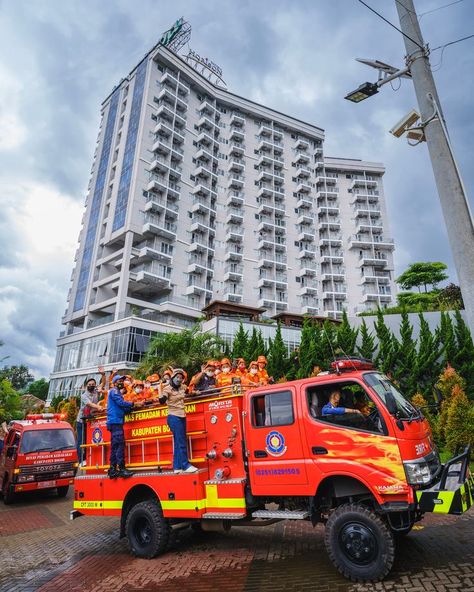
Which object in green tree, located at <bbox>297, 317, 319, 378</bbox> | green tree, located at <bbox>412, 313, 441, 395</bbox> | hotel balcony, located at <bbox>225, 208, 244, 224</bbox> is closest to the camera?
green tree, located at <bbox>412, 313, 441, 395</bbox>

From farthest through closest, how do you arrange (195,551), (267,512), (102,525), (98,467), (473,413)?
(473,413), (102,525), (98,467), (195,551), (267,512)

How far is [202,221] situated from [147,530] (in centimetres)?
5160

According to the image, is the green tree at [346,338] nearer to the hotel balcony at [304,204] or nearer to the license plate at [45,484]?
the license plate at [45,484]

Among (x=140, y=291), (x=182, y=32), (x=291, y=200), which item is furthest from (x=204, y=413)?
(x=182, y=32)

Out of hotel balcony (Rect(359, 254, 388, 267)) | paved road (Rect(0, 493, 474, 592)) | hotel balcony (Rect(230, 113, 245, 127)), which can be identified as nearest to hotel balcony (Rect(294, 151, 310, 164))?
hotel balcony (Rect(230, 113, 245, 127))

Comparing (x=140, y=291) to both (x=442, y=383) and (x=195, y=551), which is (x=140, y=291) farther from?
(x=195, y=551)

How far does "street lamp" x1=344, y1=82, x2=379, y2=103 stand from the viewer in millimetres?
6414

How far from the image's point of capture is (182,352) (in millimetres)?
25594

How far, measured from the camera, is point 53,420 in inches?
551

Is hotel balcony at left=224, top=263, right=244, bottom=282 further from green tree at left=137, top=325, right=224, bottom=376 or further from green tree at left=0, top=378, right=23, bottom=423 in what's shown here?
green tree at left=0, top=378, right=23, bottom=423

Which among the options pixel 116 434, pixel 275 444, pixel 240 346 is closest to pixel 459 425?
pixel 275 444

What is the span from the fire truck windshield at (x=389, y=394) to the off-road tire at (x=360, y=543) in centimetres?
134

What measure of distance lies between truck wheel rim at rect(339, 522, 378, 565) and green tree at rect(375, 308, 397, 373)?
18248 millimetres

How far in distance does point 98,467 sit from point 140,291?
42.9 metres
